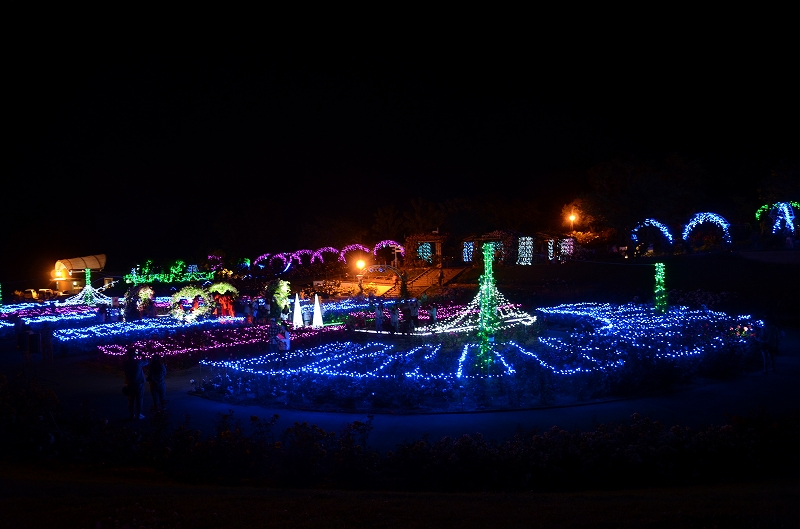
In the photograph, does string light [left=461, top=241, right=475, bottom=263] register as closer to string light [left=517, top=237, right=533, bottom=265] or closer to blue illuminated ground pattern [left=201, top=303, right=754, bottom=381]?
string light [left=517, top=237, right=533, bottom=265]

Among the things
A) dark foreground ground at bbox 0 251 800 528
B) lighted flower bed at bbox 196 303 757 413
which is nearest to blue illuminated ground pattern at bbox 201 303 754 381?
lighted flower bed at bbox 196 303 757 413

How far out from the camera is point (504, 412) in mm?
10180

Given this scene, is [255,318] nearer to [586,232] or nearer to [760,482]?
[760,482]

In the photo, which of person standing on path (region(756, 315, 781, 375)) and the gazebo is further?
the gazebo

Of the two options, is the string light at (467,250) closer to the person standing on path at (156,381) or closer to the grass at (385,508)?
the person standing on path at (156,381)

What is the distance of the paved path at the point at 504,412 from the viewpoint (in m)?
9.23

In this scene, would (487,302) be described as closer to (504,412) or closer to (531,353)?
(531,353)

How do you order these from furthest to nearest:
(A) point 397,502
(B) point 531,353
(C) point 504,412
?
(B) point 531,353 < (C) point 504,412 < (A) point 397,502

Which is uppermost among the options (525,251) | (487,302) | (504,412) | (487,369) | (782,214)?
(782,214)

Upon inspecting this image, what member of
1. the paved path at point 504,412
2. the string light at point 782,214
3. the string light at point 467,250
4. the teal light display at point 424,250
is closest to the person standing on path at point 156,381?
the paved path at point 504,412

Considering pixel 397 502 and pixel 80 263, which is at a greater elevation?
pixel 80 263

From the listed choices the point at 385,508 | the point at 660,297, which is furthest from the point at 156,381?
the point at 660,297

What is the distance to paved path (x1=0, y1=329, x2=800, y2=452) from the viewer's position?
30.3 ft

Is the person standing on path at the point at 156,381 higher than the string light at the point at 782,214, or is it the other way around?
the string light at the point at 782,214
